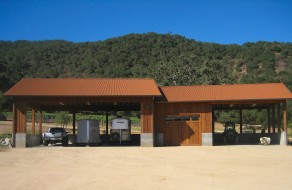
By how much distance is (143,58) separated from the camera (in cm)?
8775

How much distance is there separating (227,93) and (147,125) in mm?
7223

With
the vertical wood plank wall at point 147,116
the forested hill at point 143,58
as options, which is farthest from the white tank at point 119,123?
the forested hill at point 143,58

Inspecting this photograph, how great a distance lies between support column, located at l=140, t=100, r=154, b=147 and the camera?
29.0 m

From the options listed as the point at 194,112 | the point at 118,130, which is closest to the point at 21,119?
the point at 118,130

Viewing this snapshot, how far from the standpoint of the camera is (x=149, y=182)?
41.1ft

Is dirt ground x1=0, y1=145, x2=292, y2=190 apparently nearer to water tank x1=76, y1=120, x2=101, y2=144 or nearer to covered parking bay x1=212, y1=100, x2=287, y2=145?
water tank x1=76, y1=120, x2=101, y2=144

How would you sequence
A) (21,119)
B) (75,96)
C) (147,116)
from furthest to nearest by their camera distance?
1. (147,116)
2. (75,96)
3. (21,119)

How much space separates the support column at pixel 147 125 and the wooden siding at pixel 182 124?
134 centimetres

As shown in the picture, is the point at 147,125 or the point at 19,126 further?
the point at 147,125

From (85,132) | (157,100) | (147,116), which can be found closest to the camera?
(147,116)

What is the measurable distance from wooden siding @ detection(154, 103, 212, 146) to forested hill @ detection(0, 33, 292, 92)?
123 feet

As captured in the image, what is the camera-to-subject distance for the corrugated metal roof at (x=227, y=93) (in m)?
30.0

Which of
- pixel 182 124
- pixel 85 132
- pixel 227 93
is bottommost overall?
pixel 85 132

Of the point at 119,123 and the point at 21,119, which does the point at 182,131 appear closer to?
the point at 119,123
